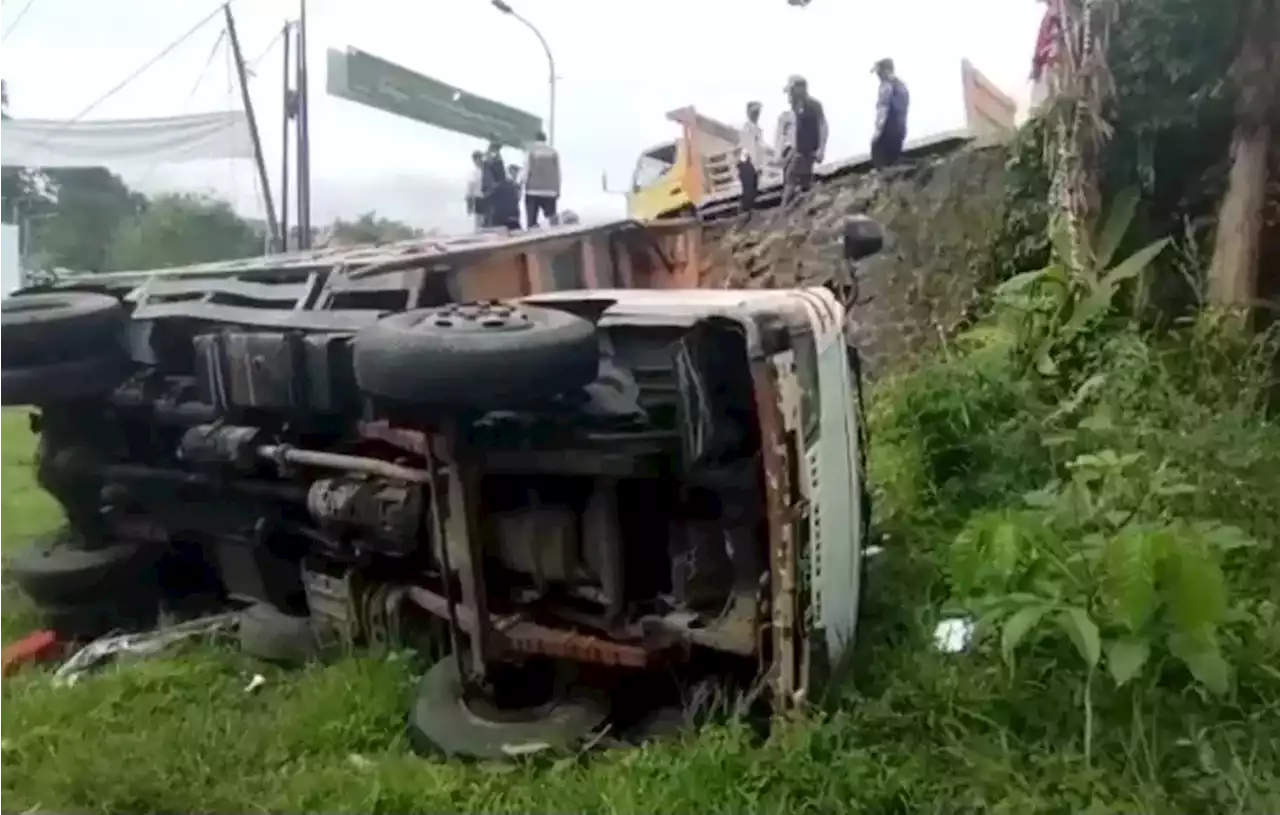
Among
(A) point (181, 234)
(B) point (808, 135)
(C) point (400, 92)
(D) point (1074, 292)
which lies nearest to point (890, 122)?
(B) point (808, 135)

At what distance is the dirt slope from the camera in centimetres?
678

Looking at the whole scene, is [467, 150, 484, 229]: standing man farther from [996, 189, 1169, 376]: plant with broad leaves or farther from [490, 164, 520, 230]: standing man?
[996, 189, 1169, 376]: plant with broad leaves

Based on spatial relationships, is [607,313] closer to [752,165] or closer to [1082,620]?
[1082,620]

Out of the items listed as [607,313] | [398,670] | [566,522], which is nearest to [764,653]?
[566,522]

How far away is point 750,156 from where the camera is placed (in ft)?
32.0

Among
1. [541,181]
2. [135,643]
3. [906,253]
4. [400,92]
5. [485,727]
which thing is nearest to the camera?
[485,727]

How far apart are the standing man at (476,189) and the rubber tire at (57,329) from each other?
5.48m

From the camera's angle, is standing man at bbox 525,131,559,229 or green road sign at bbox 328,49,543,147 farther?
standing man at bbox 525,131,559,229

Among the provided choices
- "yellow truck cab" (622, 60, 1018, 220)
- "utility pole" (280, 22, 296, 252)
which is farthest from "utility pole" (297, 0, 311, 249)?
"yellow truck cab" (622, 60, 1018, 220)

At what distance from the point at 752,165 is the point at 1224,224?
482 centimetres

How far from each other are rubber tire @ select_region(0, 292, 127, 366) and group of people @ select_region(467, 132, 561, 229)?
4.24 meters

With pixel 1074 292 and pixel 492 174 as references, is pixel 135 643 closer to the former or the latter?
pixel 1074 292

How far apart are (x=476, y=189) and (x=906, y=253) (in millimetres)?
3989

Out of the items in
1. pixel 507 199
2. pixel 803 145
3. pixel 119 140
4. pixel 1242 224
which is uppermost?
pixel 119 140
